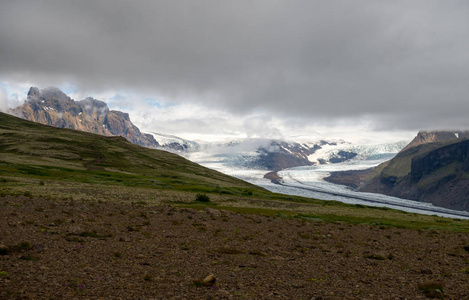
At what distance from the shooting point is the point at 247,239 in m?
26.6

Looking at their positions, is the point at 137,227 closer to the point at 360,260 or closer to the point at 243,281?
the point at 243,281

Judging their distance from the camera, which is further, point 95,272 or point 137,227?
point 137,227

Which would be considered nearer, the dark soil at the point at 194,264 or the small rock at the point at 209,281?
the dark soil at the point at 194,264

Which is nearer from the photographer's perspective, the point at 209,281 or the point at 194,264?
the point at 209,281

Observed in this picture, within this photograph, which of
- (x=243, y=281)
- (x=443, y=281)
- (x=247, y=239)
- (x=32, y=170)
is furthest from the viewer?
(x=32, y=170)

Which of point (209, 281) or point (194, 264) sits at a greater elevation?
point (209, 281)

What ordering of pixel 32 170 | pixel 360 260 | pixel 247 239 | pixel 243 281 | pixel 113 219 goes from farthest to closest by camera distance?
pixel 32 170
pixel 113 219
pixel 247 239
pixel 360 260
pixel 243 281

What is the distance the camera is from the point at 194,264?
17.6 metres

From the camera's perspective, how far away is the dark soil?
520 inches

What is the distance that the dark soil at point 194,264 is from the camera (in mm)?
13203

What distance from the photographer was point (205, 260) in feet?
61.2

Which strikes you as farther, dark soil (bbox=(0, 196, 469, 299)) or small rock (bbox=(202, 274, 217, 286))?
small rock (bbox=(202, 274, 217, 286))

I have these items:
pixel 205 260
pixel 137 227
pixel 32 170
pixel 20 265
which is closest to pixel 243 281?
pixel 205 260

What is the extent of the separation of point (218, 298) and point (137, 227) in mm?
15805
